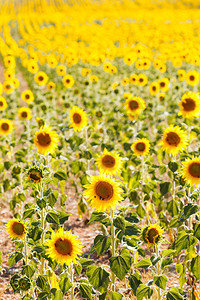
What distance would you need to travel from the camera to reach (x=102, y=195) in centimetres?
285

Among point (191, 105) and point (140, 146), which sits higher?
point (191, 105)

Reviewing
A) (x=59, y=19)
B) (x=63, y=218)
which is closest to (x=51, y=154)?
(x=63, y=218)

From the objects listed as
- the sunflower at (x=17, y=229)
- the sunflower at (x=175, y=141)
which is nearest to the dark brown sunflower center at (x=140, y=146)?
the sunflower at (x=175, y=141)

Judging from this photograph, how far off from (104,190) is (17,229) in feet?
2.84

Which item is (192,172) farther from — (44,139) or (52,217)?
(44,139)

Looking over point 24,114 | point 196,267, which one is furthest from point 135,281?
point 24,114

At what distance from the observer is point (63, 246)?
2877mm

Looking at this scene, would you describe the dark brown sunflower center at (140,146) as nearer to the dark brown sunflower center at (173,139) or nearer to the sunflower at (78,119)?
the dark brown sunflower center at (173,139)

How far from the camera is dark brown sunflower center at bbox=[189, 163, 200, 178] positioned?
10.1 ft

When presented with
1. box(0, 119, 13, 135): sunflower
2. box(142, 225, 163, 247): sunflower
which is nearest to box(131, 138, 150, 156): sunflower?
box(142, 225, 163, 247): sunflower

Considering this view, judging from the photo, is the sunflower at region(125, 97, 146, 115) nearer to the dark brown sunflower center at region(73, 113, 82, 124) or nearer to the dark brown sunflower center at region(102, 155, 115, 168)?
the dark brown sunflower center at region(73, 113, 82, 124)

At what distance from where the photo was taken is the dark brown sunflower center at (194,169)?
308 centimetres

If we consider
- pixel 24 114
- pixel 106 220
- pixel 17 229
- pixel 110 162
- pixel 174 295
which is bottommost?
pixel 174 295

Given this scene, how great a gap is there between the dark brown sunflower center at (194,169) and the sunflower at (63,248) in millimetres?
1068
